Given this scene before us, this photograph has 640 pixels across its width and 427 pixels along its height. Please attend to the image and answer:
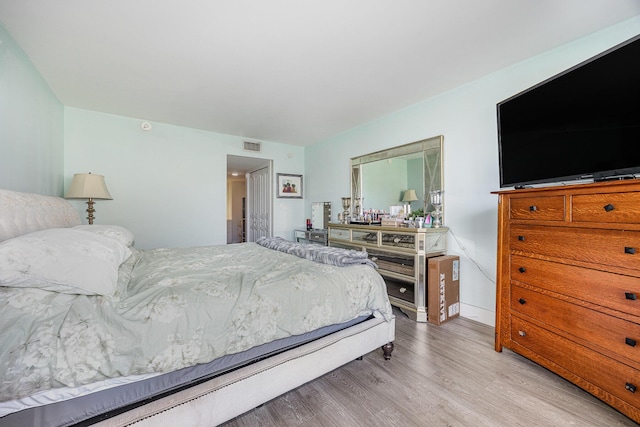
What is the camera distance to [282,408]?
1.44 meters

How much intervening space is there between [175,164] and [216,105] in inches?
53.6

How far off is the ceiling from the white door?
2148 mm

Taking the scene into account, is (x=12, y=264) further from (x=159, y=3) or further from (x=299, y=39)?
(x=299, y=39)

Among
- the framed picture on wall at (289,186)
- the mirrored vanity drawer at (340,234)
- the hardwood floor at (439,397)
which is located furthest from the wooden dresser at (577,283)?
the framed picture on wall at (289,186)

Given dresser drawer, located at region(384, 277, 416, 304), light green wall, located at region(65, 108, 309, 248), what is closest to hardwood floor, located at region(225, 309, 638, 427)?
dresser drawer, located at region(384, 277, 416, 304)

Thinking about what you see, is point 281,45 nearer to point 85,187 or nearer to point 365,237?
point 365,237

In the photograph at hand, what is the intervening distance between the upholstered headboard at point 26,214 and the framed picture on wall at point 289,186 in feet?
10.5

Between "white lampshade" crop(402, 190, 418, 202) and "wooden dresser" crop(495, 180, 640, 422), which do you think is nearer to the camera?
"wooden dresser" crop(495, 180, 640, 422)

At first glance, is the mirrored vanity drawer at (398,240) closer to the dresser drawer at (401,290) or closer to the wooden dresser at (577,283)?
the dresser drawer at (401,290)

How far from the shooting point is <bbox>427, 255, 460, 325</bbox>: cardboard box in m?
2.52

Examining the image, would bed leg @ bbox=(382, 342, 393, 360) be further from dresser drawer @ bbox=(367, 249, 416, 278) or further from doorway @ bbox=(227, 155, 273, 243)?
doorway @ bbox=(227, 155, 273, 243)

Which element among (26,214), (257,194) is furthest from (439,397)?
(257,194)

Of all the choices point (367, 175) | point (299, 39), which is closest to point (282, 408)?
point (299, 39)

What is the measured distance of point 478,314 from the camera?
260 cm
